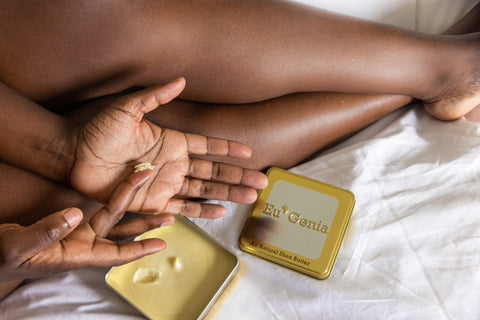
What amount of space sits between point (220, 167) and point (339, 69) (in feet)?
0.93

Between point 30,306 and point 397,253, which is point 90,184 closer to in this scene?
point 30,306

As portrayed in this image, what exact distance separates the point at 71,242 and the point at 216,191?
0.27 m

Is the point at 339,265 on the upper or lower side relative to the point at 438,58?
lower

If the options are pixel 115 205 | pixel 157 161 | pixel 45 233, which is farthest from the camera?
pixel 157 161

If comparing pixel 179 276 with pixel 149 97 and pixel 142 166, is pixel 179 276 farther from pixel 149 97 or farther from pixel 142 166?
pixel 149 97

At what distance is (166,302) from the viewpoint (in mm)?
675

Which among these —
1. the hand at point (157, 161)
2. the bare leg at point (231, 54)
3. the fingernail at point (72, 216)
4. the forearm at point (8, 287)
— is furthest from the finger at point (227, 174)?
the forearm at point (8, 287)

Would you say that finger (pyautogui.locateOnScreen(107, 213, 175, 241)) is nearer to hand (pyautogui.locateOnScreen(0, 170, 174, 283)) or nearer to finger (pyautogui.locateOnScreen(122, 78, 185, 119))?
hand (pyautogui.locateOnScreen(0, 170, 174, 283))

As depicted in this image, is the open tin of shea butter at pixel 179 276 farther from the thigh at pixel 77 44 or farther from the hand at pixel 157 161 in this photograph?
the thigh at pixel 77 44

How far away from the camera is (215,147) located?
2.32ft

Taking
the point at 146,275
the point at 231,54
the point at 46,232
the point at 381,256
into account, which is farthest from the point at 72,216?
the point at 381,256

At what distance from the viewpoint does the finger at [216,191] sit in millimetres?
713

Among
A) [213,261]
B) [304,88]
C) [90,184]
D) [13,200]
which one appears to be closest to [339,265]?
[213,261]

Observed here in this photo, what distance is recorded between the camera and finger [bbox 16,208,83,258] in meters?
0.47
